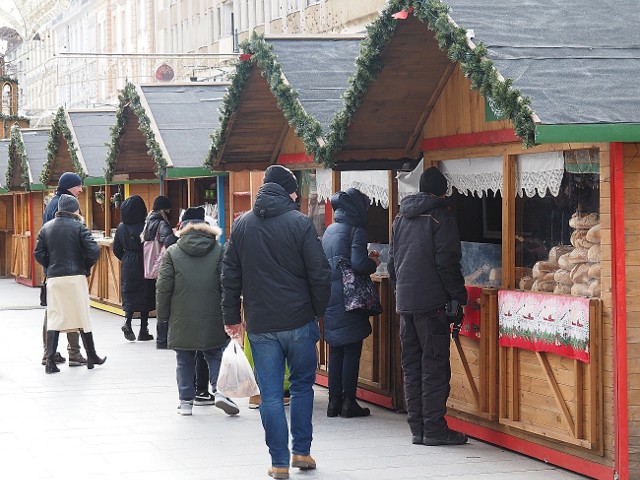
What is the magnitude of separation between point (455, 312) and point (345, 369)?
1.80 metres

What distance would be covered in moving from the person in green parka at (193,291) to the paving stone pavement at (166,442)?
641 mm

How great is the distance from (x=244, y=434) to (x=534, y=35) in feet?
12.3

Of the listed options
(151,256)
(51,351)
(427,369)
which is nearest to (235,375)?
(427,369)

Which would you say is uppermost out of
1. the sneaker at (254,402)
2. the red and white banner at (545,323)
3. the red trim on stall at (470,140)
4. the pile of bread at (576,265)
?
the red trim on stall at (470,140)

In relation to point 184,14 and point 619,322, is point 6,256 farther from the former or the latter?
point 619,322

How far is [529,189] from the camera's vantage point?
973cm

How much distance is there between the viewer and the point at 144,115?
18.5 m

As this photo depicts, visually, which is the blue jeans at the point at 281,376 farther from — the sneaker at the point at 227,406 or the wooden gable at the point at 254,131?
the wooden gable at the point at 254,131

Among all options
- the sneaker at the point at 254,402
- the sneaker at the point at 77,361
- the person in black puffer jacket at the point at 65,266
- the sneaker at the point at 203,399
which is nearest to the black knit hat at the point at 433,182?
the sneaker at the point at 254,402

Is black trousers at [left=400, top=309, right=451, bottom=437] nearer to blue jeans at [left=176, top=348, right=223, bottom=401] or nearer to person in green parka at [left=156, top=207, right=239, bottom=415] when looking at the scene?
person in green parka at [left=156, top=207, right=239, bottom=415]

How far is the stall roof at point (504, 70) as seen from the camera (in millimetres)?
8016

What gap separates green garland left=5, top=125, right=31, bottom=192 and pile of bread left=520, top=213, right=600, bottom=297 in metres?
19.7

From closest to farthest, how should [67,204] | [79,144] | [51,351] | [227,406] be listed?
[227,406]
[67,204]
[51,351]
[79,144]

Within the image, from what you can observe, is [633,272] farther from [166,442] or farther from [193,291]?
[193,291]
